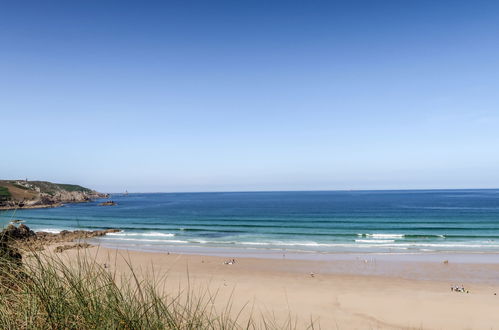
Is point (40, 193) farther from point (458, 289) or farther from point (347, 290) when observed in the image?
point (458, 289)

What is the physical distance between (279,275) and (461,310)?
28.2ft

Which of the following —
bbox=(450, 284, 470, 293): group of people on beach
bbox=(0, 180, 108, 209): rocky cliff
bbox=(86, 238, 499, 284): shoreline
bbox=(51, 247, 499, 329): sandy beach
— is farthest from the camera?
bbox=(0, 180, 108, 209): rocky cliff

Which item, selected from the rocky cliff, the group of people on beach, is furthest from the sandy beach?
the rocky cliff

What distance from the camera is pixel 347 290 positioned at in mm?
14562

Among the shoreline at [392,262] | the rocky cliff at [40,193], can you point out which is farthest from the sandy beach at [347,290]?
the rocky cliff at [40,193]

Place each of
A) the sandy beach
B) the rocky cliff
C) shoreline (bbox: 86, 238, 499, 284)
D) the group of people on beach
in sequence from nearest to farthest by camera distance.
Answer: the sandy beach < the group of people on beach < shoreline (bbox: 86, 238, 499, 284) < the rocky cliff

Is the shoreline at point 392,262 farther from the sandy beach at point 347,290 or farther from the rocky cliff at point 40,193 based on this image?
the rocky cliff at point 40,193

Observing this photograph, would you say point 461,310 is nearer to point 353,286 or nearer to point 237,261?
point 353,286

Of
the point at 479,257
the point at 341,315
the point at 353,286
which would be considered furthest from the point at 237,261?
the point at 479,257

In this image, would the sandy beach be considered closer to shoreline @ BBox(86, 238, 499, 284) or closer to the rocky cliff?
shoreline @ BBox(86, 238, 499, 284)

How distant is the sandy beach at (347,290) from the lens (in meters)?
11.0

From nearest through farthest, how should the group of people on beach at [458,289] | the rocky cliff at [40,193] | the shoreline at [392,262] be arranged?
1. the group of people on beach at [458,289]
2. the shoreline at [392,262]
3. the rocky cliff at [40,193]

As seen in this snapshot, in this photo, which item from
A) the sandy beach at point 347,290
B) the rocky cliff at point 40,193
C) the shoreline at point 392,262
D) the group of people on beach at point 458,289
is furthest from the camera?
the rocky cliff at point 40,193

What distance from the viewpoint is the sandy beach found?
435 inches
